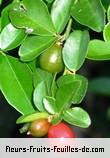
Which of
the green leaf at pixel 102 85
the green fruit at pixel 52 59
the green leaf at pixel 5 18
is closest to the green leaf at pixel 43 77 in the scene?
the green fruit at pixel 52 59

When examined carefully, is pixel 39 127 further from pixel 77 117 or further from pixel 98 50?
pixel 98 50

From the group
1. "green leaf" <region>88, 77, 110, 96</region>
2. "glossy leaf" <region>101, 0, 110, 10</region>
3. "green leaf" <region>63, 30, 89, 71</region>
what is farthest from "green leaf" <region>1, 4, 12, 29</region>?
"green leaf" <region>88, 77, 110, 96</region>

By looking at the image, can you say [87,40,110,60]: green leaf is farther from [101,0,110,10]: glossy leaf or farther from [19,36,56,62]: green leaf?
[101,0,110,10]: glossy leaf

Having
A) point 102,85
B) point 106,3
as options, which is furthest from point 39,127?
point 102,85

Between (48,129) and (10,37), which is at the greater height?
(10,37)

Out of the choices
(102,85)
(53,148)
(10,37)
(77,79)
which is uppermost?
(10,37)

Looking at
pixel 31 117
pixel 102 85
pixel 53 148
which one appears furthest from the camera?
pixel 102 85

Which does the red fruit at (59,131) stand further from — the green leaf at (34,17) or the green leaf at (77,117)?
the green leaf at (34,17)
